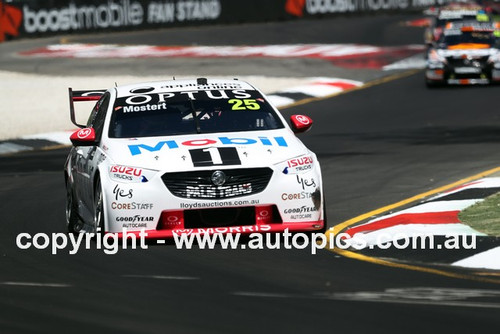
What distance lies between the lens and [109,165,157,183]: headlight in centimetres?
1084

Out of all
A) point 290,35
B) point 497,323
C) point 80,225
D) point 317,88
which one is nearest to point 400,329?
point 497,323

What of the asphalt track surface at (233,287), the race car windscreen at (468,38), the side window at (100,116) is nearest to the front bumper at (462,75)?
the race car windscreen at (468,38)

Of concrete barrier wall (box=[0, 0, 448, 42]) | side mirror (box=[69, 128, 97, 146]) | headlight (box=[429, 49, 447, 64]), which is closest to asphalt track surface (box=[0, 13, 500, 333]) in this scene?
side mirror (box=[69, 128, 97, 146])

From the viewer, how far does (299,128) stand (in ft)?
39.8

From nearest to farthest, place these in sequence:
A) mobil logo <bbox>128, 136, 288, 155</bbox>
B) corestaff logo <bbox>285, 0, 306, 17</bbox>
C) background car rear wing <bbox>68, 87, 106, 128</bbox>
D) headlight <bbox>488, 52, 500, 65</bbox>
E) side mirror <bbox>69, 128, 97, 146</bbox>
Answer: mobil logo <bbox>128, 136, 288, 155</bbox> → side mirror <bbox>69, 128, 97, 146</bbox> → background car rear wing <bbox>68, 87, 106, 128</bbox> → headlight <bbox>488, 52, 500, 65</bbox> → corestaff logo <bbox>285, 0, 306, 17</bbox>

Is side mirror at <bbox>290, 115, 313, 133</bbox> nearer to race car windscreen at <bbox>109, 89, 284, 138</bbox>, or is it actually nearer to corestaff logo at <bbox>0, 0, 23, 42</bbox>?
race car windscreen at <bbox>109, 89, 284, 138</bbox>

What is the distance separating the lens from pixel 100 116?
41.3ft

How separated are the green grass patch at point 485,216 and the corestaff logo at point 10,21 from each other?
27.0 metres

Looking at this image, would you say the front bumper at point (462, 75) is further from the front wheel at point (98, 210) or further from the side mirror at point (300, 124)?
the front wheel at point (98, 210)

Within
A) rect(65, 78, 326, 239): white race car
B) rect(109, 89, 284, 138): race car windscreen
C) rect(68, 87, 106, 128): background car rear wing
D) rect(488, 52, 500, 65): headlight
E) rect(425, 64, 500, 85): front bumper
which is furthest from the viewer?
rect(425, 64, 500, 85): front bumper

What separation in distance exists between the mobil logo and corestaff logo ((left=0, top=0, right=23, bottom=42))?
89.7ft

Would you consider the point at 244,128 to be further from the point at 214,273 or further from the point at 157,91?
the point at 214,273

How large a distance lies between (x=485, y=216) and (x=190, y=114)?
2.69m

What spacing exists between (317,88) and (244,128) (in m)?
15.5
